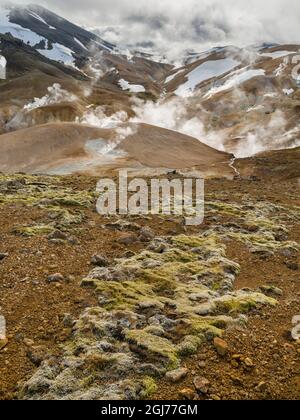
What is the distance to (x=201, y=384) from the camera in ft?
40.2

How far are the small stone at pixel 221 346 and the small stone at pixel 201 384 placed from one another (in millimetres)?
1386

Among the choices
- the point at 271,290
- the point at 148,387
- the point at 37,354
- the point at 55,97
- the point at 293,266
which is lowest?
the point at 148,387

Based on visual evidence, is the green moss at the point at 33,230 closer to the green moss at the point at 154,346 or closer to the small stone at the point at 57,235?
the small stone at the point at 57,235

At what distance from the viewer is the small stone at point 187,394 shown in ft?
38.8

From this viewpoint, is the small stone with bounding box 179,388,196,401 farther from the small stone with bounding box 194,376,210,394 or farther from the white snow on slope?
the white snow on slope

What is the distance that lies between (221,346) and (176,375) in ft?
6.53

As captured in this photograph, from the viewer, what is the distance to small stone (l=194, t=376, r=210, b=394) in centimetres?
1208

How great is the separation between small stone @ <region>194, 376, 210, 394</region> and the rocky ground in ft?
0.09

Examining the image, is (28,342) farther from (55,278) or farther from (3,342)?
(55,278)

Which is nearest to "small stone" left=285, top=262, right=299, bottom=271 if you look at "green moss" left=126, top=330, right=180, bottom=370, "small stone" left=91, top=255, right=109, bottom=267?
"small stone" left=91, top=255, right=109, bottom=267

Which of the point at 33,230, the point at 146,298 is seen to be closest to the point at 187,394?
the point at 146,298

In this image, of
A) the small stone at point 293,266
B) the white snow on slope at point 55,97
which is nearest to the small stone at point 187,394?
the small stone at point 293,266

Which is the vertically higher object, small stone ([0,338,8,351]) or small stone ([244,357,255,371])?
small stone ([0,338,8,351])

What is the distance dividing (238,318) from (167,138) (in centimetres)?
8177
